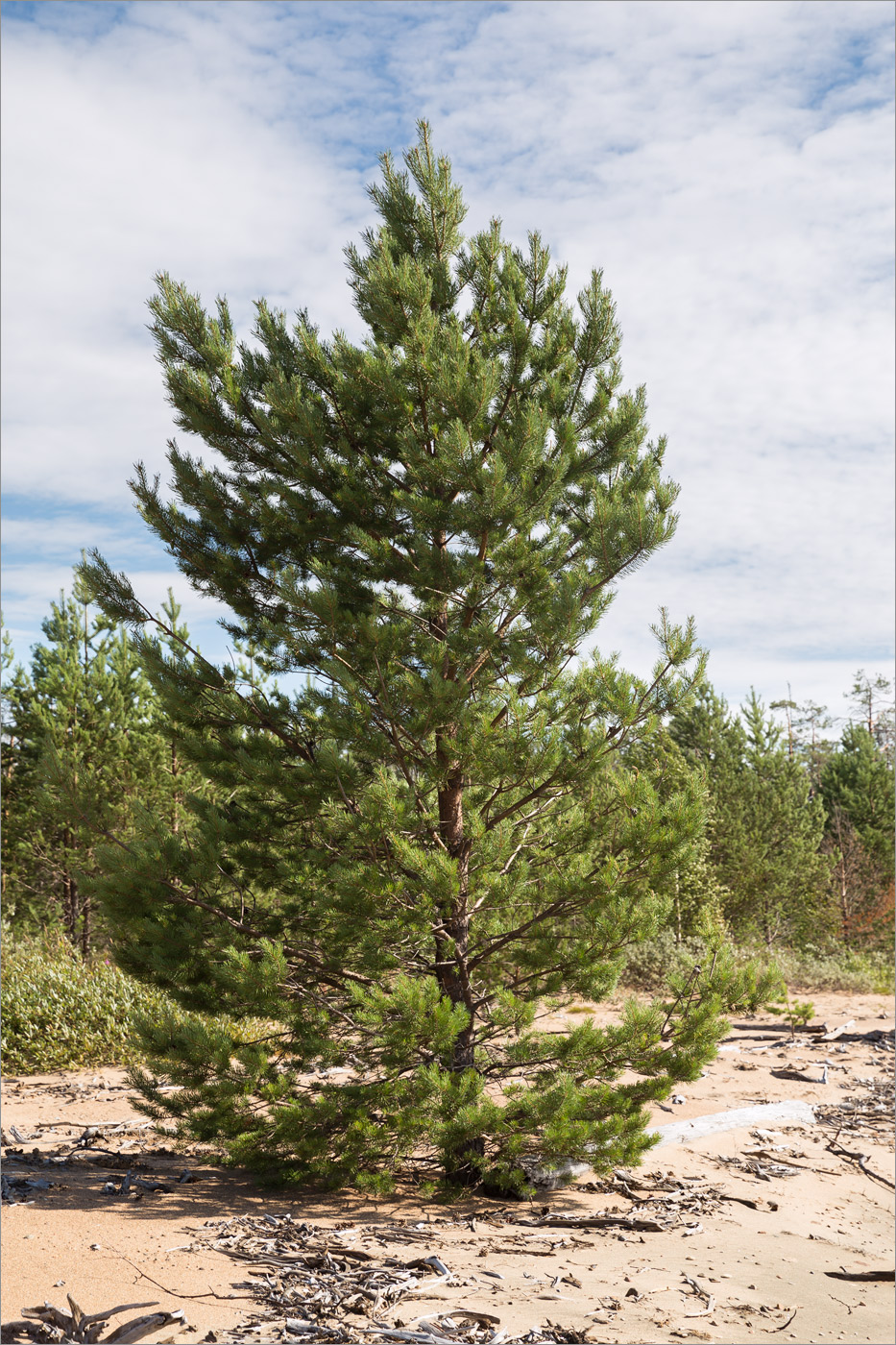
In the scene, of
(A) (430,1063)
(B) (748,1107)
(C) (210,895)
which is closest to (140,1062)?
(C) (210,895)

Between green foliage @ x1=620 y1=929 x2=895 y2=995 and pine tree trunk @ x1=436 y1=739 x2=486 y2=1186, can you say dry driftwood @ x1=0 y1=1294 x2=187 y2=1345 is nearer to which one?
pine tree trunk @ x1=436 y1=739 x2=486 y2=1186

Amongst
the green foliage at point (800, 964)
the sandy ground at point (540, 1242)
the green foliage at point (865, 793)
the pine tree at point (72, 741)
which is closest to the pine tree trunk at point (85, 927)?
the pine tree at point (72, 741)

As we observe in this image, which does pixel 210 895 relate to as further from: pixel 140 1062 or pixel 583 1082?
pixel 140 1062

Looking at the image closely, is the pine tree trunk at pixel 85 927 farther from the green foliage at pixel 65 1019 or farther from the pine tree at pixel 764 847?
the pine tree at pixel 764 847

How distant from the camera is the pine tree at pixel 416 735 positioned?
5.19 meters

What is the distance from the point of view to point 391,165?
20.1ft

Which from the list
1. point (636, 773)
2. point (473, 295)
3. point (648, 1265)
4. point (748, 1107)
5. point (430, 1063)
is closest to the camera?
point (648, 1265)

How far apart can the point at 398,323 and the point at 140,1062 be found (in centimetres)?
758

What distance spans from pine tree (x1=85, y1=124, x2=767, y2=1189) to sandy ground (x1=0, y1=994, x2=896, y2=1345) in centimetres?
46

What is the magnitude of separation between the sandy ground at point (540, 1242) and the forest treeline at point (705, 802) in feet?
8.67

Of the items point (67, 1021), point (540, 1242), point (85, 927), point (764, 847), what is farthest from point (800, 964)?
point (540, 1242)

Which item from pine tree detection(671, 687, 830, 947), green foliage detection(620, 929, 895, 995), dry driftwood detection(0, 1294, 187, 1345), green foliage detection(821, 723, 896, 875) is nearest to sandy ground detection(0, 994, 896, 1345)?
dry driftwood detection(0, 1294, 187, 1345)

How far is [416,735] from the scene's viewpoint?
18.1 feet

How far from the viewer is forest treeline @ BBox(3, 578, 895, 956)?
1466cm
